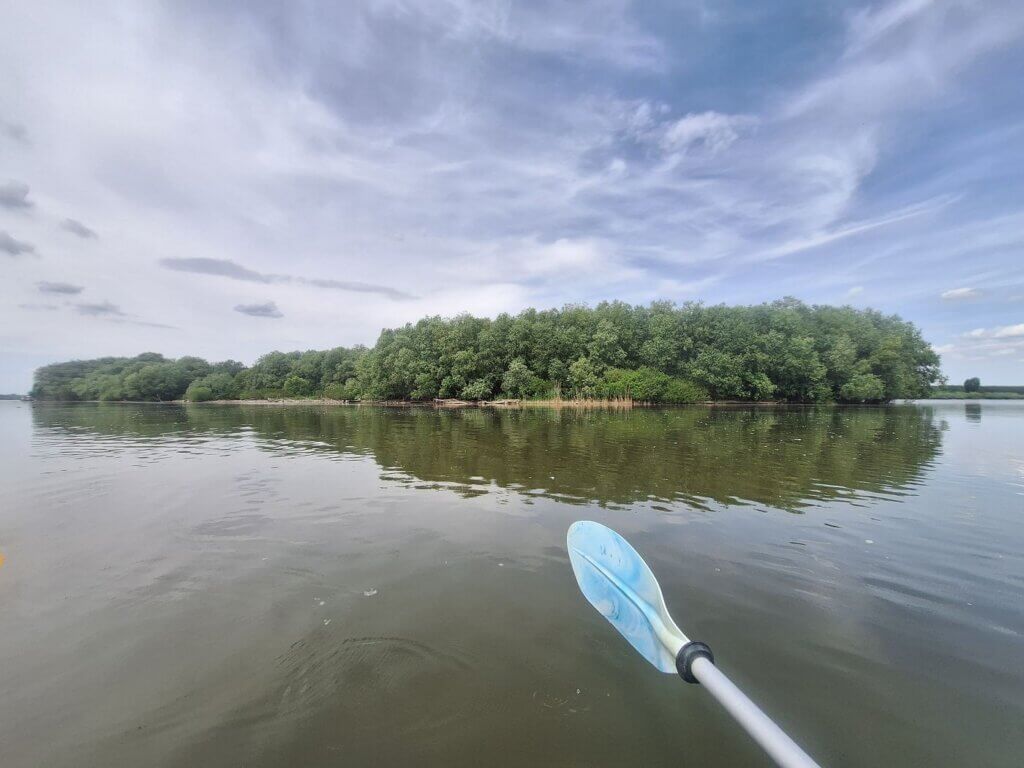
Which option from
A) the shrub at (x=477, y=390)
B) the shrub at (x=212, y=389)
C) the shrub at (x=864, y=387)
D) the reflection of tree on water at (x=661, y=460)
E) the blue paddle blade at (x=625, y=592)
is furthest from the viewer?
the shrub at (x=212, y=389)

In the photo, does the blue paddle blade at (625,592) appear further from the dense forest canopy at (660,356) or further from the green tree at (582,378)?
the green tree at (582,378)

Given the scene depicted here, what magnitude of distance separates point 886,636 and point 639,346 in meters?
68.2

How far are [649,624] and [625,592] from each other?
1.46 ft

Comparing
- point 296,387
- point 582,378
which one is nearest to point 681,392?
point 582,378

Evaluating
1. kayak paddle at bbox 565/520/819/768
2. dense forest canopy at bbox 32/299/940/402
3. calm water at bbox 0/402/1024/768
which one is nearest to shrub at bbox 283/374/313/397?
dense forest canopy at bbox 32/299/940/402

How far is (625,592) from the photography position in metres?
3.98

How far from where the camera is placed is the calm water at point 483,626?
2.93 m

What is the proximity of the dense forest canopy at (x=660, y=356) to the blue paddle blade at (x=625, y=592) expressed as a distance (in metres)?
56.3

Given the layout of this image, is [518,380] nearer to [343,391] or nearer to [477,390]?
[477,390]

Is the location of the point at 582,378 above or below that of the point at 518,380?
above

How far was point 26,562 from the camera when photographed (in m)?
5.86

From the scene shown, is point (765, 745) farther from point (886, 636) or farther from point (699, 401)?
point (699, 401)

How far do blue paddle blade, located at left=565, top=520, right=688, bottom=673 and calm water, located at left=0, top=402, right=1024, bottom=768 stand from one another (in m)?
0.29

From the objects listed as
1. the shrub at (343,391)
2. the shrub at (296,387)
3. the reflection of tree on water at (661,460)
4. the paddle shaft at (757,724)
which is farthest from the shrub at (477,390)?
the paddle shaft at (757,724)
